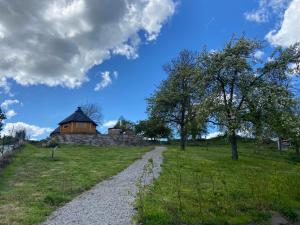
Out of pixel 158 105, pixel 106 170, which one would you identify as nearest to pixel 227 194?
pixel 106 170

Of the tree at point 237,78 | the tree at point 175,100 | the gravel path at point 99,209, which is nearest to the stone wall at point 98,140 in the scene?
the tree at point 175,100

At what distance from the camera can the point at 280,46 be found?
3531 centimetres

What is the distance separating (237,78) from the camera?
3488 cm

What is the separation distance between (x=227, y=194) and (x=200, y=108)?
20536mm

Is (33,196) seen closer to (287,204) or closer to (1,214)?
(1,214)

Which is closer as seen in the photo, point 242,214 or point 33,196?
point 242,214

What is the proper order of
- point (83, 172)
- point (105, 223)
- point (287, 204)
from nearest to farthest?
1. point (105, 223)
2. point (287, 204)
3. point (83, 172)

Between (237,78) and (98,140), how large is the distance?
29652mm

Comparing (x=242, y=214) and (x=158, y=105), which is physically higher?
(x=158, y=105)

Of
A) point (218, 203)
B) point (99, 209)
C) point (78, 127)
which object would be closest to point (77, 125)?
point (78, 127)

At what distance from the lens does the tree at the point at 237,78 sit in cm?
3372

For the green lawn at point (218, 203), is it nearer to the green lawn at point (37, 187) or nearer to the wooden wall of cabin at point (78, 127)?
the green lawn at point (37, 187)

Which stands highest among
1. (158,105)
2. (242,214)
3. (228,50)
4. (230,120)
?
(228,50)

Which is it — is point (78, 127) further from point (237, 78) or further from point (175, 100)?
point (237, 78)
